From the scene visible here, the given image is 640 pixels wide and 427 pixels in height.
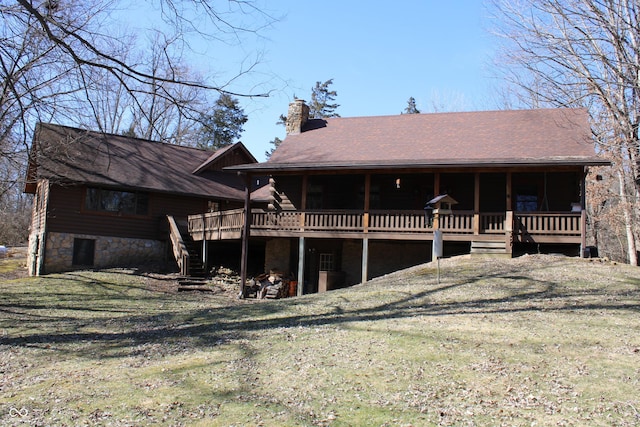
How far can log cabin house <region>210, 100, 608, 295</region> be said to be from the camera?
18562 mm

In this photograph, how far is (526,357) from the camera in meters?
8.15

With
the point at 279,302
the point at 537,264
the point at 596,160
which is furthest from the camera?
the point at 596,160

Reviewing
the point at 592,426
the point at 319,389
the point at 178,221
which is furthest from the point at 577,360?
the point at 178,221

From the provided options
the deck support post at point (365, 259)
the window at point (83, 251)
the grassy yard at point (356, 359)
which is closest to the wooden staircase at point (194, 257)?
the window at point (83, 251)

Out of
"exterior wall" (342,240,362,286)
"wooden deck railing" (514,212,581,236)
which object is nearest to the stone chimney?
"exterior wall" (342,240,362,286)

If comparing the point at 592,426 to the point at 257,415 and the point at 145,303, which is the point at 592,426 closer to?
the point at 257,415

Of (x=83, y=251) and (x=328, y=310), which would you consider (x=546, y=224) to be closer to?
(x=328, y=310)

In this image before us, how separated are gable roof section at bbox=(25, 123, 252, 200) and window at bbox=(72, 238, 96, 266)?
8.78 feet

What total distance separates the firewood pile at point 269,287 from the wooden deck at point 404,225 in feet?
5.44

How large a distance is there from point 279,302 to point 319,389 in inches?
317

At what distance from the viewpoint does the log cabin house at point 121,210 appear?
24.6 metres

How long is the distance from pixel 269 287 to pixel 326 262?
311cm

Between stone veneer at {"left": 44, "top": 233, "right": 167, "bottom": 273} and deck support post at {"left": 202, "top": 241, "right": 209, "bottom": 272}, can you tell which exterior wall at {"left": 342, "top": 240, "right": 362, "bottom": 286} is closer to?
deck support post at {"left": 202, "top": 241, "right": 209, "bottom": 272}

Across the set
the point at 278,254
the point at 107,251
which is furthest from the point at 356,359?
the point at 107,251
